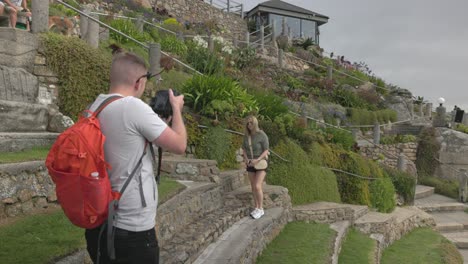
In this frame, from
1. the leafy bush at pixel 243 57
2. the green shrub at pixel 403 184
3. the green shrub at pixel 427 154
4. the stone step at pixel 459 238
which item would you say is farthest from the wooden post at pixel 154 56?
the green shrub at pixel 427 154

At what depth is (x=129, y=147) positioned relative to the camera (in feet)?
7.45

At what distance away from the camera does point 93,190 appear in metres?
2.10

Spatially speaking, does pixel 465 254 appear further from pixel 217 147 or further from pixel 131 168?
pixel 131 168

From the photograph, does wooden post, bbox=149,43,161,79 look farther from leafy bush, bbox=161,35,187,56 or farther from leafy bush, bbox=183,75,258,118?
leafy bush, bbox=161,35,187,56

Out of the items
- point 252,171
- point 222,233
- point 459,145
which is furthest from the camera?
point 459,145

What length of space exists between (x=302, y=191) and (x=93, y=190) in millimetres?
7863

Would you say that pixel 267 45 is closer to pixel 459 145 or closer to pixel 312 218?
pixel 459 145

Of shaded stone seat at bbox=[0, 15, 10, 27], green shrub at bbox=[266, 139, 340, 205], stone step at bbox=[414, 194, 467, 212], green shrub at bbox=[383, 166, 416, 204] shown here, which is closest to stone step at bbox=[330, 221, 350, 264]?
green shrub at bbox=[266, 139, 340, 205]

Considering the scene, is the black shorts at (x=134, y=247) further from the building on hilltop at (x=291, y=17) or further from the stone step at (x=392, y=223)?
the building on hilltop at (x=291, y=17)

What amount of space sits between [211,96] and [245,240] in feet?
13.3

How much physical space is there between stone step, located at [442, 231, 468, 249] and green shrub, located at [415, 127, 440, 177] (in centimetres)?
663

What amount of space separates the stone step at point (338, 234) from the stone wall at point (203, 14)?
2029cm

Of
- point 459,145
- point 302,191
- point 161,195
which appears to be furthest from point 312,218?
point 459,145

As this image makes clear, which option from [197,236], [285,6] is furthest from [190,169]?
[285,6]
